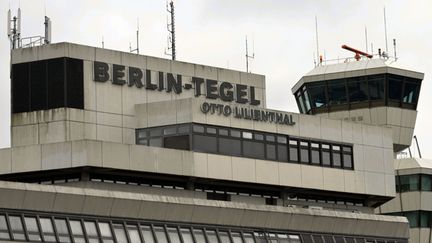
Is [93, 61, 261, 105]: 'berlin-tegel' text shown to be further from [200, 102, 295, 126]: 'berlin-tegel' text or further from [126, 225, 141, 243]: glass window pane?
[126, 225, 141, 243]: glass window pane

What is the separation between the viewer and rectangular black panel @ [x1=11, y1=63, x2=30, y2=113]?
66500 millimetres

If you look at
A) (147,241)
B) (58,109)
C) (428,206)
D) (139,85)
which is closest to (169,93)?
(139,85)

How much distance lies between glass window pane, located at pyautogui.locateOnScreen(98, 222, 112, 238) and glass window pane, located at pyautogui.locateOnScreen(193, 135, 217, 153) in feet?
31.4

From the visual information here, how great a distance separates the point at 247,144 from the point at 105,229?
13.1m

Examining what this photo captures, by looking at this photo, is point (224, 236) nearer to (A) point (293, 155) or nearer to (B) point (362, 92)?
(A) point (293, 155)

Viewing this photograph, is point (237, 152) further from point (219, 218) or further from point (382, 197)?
point (382, 197)

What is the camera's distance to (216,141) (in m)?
66.6

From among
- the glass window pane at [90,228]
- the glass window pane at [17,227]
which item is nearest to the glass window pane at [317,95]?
the glass window pane at [90,228]

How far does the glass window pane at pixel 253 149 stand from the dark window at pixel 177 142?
150 inches

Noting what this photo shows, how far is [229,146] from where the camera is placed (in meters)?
67.2

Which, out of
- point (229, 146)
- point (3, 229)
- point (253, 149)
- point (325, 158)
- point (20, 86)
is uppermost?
point (20, 86)

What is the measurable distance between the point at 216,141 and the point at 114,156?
21.6 ft

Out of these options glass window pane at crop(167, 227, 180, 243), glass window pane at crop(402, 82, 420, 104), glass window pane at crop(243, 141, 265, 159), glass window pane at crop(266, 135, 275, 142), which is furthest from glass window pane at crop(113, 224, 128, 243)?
glass window pane at crop(402, 82, 420, 104)

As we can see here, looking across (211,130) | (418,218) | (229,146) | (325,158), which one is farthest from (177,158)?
(418,218)
